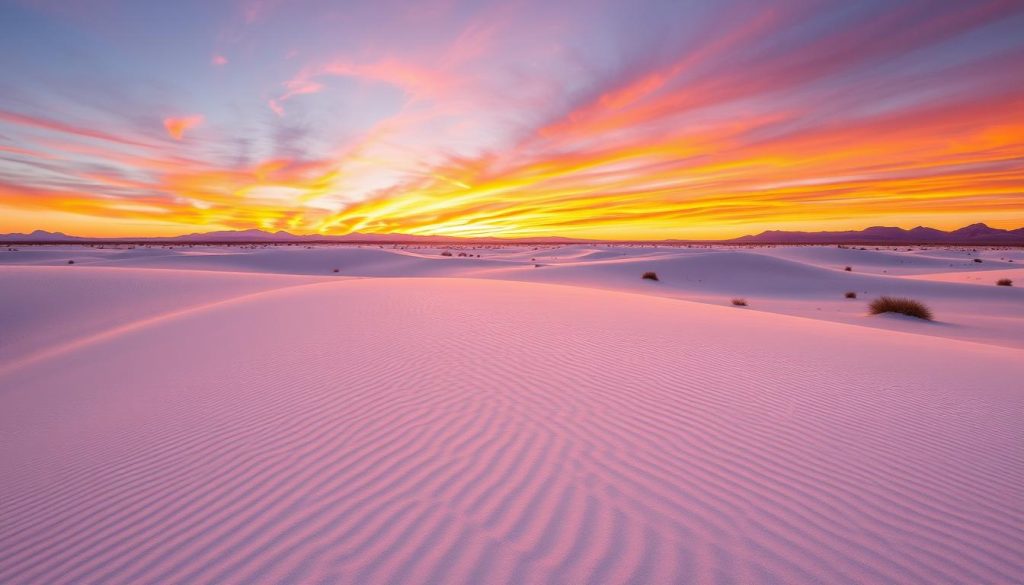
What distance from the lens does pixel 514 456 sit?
3277mm

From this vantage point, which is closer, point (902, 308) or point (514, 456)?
point (514, 456)

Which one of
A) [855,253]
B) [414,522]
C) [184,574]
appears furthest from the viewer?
[855,253]

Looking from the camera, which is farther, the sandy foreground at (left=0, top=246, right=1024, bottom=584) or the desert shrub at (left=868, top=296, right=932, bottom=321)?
the desert shrub at (left=868, top=296, right=932, bottom=321)

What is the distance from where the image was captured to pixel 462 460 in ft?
10.6

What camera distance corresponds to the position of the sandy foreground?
2385mm

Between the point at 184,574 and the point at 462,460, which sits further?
the point at 462,460

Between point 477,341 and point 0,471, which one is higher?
point 477,341

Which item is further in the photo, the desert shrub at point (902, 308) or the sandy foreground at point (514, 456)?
the desert shrub at point (902, 308)

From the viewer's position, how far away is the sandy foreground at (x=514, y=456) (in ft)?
7.82

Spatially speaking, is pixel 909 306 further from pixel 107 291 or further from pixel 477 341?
pixel 107 291

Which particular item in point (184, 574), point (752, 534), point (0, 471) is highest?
point (752, 534)

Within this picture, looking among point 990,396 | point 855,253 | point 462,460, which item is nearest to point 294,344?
point 462,460

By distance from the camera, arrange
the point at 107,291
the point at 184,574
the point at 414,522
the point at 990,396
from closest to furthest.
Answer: the point at 184,574, the point at 414,522, the point at 990,396, the point at 107,291

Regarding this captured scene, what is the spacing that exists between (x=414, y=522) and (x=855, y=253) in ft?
183
